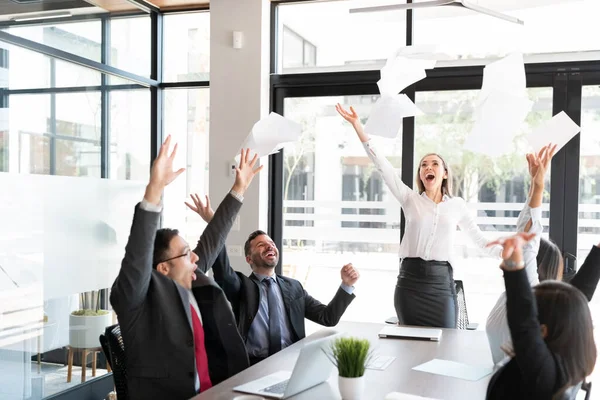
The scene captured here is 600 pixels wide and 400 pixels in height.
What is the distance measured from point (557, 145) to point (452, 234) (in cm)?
78

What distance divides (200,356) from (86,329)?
220cm

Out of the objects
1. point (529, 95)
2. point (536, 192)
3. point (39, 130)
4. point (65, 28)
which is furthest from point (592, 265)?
point (65, 28)

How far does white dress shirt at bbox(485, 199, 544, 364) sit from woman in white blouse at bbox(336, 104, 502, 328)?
1.60ft

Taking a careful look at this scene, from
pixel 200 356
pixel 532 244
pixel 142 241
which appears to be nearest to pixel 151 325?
pixel 200 356

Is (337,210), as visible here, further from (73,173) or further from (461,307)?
(73,173)

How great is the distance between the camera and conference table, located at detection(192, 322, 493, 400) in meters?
2.13

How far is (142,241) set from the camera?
2152mm

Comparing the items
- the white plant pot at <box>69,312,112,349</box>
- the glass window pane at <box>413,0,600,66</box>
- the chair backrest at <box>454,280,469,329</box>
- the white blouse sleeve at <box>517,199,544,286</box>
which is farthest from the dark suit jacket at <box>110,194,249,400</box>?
the glass window pane at <box>413,0,600,66</box>

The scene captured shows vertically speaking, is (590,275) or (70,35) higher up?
(70,35)

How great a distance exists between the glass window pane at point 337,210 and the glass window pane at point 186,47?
88cm

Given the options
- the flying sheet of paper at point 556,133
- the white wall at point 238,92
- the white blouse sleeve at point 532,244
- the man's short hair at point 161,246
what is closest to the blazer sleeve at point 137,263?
the man's short hair at point 161,246

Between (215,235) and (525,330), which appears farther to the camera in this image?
(215,235)

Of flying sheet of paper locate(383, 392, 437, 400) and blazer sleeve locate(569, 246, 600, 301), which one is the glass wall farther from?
blazer sleeve locate(569, 246, 600, 301)

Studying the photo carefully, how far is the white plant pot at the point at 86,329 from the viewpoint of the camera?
4242 millimetres
